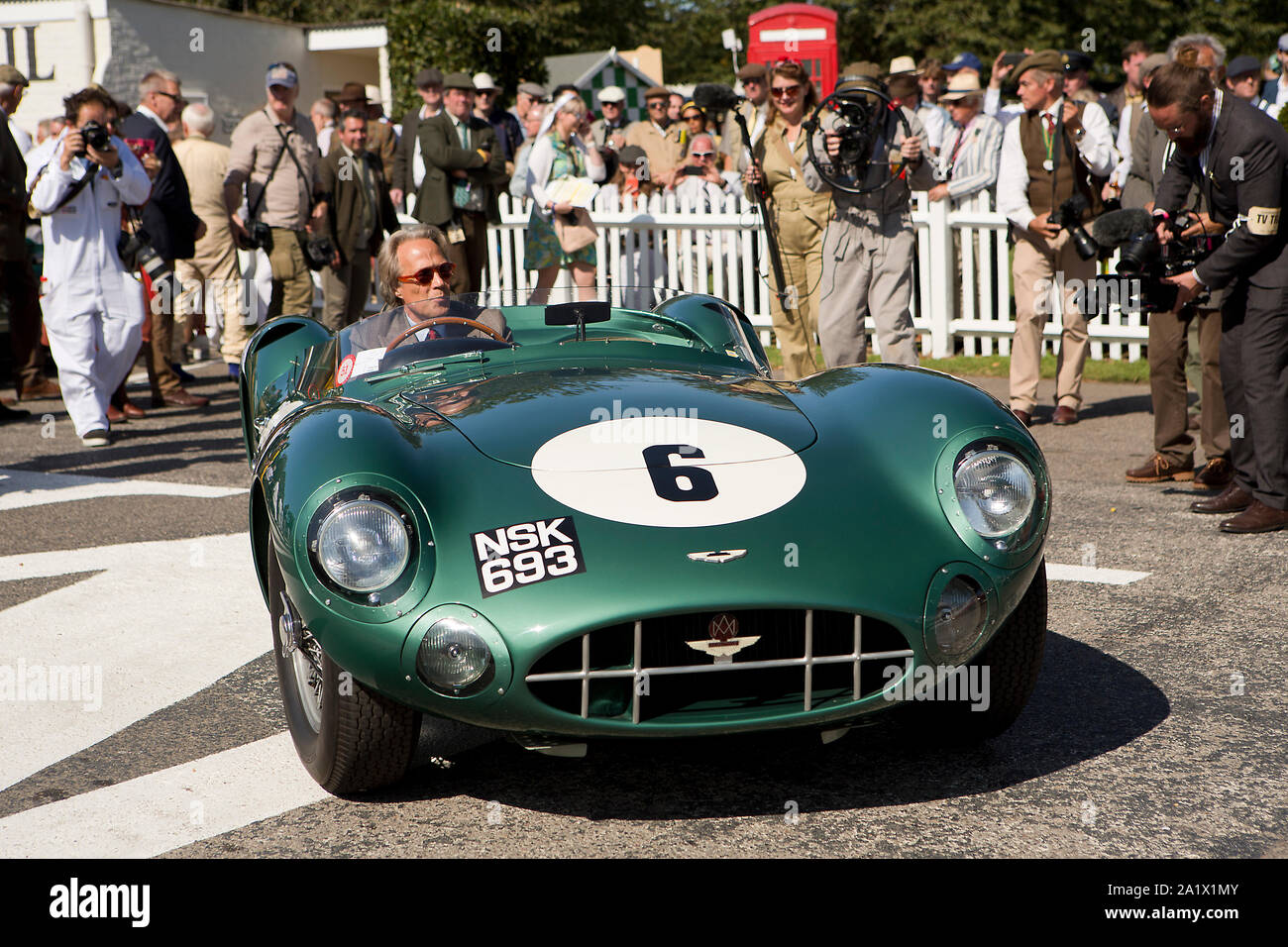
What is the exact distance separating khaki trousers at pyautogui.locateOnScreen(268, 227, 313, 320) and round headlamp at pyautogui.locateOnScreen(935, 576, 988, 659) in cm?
779

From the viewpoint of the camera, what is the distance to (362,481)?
3234mm

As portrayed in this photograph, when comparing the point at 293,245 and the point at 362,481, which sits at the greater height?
the point at 293,245

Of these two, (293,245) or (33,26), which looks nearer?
(293,245)

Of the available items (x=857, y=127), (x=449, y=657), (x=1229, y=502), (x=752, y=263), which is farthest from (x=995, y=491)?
(x=752, y=263)

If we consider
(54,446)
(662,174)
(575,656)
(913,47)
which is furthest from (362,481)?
(913,47)

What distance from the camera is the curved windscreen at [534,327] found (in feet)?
14.9

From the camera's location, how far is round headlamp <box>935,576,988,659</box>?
3.23 meters

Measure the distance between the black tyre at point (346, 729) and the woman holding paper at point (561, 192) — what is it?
785cm

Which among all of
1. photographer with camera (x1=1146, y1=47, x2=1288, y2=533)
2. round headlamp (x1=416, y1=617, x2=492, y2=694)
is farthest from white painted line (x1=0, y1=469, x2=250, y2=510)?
photographer with camera (x1=1146, y1=47, x2=1288, y2=533)

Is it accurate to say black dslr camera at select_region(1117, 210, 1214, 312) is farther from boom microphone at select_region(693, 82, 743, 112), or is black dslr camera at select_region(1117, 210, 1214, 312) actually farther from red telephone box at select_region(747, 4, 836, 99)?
red telephone box at select_region(747, 4, 836, 99)

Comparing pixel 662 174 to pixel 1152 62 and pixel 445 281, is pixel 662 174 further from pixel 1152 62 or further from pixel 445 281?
pixel 445 281
